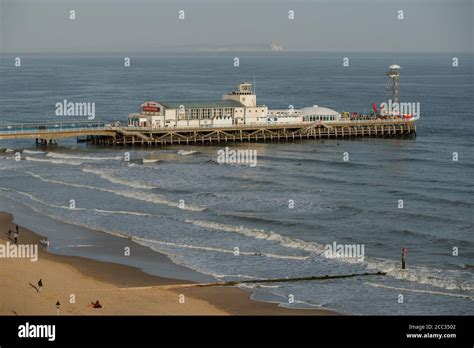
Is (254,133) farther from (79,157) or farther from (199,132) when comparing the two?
(79,157)

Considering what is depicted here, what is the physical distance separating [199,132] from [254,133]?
6178 mm

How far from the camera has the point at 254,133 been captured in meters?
102

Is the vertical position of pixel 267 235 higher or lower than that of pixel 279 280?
higher

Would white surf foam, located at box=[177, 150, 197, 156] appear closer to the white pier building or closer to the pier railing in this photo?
the white pier building

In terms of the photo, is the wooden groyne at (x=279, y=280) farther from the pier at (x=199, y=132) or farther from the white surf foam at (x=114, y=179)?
the pier at (x=199, y=132)

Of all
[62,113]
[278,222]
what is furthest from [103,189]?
[62,113]

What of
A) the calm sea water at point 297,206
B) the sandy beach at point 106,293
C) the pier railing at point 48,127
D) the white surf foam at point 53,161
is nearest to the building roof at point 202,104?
the calm sea water at point 297,206

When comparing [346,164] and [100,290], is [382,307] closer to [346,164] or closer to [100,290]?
[100,290]

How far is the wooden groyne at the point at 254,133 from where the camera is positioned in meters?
97.3

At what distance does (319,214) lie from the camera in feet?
198

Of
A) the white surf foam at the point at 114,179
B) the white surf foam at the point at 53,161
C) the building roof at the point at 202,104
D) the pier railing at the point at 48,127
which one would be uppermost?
the building roof at the point at 202,104

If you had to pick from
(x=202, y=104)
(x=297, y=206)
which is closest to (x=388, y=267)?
(x=297, y=206)

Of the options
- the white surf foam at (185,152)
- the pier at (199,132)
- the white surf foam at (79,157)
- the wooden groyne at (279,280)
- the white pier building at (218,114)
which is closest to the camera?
the wooden groyne at (279,280)

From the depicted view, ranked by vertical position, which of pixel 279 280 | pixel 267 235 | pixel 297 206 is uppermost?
pixel 297 206
